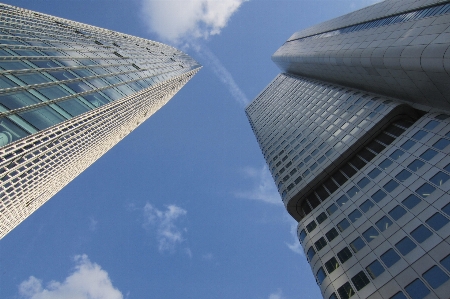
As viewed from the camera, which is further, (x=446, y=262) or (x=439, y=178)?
(x=439, y=178)

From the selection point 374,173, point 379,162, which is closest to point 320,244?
point 374,173

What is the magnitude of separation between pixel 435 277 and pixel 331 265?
11.7m

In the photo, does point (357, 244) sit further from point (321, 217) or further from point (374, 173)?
point (374, 173)

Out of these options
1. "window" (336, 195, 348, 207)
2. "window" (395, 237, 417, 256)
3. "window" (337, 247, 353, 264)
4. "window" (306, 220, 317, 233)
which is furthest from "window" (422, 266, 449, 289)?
"window" (306, 220, 317, 233)

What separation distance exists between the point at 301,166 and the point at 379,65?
2033cm

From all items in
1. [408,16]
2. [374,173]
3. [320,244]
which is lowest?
[320,244]

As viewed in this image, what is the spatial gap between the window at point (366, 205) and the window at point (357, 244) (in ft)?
12.6

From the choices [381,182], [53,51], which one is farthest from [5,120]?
[381,182]

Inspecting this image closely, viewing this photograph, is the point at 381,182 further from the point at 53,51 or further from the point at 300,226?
the point at 53,51

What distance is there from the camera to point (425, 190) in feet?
98.7

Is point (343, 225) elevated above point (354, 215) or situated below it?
below

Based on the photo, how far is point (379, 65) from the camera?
4166 cm

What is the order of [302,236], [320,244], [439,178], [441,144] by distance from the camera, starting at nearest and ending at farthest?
1. [439,178]
2. [441,144]
3. [320,244]
4. [302,236]

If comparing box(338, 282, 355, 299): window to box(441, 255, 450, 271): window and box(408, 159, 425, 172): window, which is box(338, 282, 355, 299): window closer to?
box(441, 255, 450, 271): window
